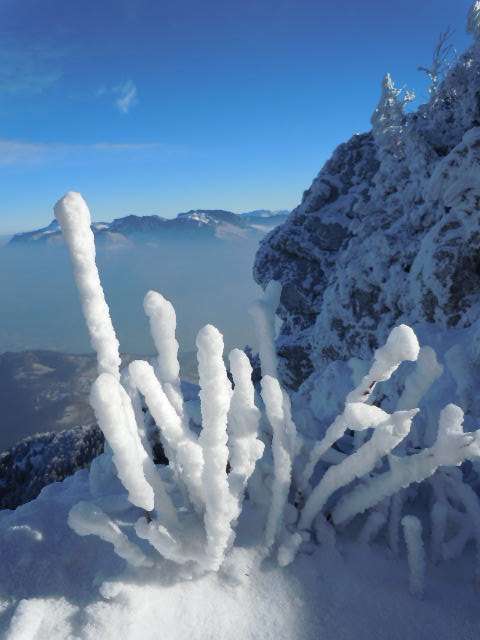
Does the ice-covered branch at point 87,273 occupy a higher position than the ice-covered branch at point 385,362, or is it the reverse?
the ice-covered branch at point 87,273

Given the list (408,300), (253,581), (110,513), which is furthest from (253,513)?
(408,300)

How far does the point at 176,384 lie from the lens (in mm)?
2803

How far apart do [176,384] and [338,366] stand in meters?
8.87

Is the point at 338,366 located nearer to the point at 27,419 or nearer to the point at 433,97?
the point at 433,97

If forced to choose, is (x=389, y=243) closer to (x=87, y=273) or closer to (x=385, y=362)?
(x=385, y=362)

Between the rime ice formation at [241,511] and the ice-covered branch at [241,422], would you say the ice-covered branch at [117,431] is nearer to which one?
the rime ice formation at [241,511]

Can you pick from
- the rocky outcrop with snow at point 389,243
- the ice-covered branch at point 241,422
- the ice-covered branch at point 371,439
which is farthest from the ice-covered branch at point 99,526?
the rocky outcrop with snow at point 389,243

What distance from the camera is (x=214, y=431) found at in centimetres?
186

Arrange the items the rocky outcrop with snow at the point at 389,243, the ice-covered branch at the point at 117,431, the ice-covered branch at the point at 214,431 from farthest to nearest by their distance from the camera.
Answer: the rocky outcrop with snow at the point at 389,243
the ice-covered branch at the point at 214,431
the ice-covered branch at the point at 117,431

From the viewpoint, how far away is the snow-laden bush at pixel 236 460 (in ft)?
6.01

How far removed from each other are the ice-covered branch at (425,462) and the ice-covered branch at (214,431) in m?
0.97

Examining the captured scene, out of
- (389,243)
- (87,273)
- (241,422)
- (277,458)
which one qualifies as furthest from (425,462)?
(389,243)

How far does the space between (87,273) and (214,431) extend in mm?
967

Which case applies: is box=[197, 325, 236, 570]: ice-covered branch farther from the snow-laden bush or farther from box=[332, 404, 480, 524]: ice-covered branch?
box=[332, 404, 480, 524]: ice-covered branch
